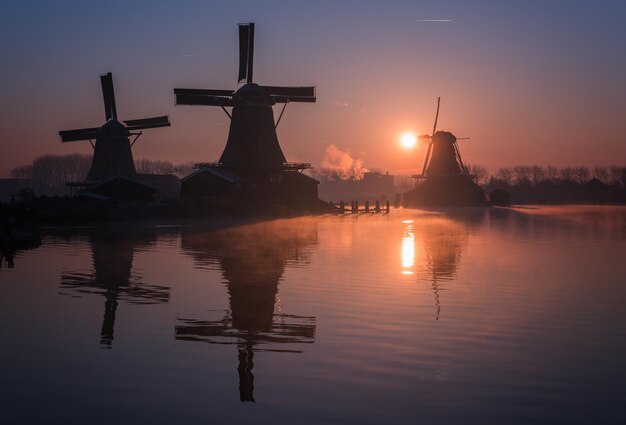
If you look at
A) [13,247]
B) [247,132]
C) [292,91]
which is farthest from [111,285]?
[292,91]

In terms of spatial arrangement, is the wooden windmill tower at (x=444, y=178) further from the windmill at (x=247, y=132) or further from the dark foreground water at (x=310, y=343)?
the dark foreground water at (x=310, y=343)

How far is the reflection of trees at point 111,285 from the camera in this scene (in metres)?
13.8

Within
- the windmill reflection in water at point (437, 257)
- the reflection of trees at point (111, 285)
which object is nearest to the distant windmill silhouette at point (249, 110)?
the windmill reflection in water at point (437, 257)

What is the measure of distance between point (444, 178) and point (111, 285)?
9285 cm

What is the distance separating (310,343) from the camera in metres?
11.0

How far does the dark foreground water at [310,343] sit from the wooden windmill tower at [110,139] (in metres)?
49.5

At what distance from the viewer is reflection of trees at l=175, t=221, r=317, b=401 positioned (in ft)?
35.5

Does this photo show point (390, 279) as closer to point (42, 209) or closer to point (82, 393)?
point (82, 393)

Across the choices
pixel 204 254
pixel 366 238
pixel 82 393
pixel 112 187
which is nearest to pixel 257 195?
pixel 112 187

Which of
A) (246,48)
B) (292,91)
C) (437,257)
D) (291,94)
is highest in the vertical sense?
(246,48)

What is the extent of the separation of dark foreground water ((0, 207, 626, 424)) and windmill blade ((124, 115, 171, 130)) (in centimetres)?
5255

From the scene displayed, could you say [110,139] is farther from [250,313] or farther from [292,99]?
[250,313]

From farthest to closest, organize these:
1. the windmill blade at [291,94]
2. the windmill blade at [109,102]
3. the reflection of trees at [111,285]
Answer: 1. the windmill blade at [109,102]
2. the windmill blade at [291,94]
3. the reflection of trees at [111,285]

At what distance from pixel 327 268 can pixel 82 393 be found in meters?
14.3
